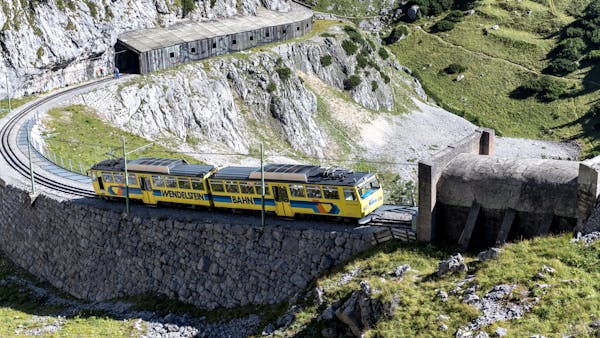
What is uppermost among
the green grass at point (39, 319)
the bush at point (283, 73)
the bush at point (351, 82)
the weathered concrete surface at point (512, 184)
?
the weathered concrete surface at point (512, 184)

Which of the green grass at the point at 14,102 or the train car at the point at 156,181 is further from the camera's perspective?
the green grass at the point at 14,102

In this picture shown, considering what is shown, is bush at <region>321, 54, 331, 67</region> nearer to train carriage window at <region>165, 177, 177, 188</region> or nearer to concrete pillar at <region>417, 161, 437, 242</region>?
train carriage window at <region>165, 177, 177, 188</region>

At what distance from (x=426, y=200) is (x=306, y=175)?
7.21 meters

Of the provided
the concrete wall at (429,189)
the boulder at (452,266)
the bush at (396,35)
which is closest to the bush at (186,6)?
the bush at (396,35)

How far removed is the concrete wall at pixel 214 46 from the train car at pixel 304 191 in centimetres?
4984

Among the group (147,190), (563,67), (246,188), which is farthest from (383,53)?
(246,188)

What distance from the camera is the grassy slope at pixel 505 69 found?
10919cm

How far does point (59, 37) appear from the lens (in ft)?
260

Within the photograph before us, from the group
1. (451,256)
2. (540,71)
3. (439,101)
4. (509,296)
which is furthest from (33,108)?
(540,71)

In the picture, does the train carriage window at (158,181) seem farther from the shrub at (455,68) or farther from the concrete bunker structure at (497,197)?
the shrub at (455,68)

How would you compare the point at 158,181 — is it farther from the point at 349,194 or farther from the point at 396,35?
the point at 396,35

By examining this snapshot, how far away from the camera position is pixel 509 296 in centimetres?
2570

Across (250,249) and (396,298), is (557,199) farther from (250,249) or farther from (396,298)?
(250,249)

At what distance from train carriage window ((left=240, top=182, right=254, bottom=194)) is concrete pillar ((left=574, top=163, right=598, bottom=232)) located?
17765 millimetres
